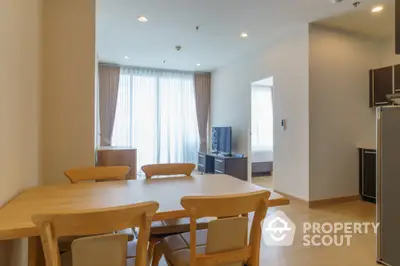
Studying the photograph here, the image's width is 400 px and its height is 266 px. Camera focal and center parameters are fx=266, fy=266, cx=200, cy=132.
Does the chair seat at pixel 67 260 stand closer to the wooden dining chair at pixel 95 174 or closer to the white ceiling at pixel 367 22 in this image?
the wooden dining chair at pixel 95 174

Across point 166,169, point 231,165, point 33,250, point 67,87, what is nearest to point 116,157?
point 67,87

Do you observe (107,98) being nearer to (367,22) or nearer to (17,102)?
(17,102)

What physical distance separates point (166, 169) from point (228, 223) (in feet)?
3.49

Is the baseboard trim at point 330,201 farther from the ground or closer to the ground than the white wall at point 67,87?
closer to the ground

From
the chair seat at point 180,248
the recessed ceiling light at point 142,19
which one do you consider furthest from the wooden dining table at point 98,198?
the recessed ceiling light at point 142,19

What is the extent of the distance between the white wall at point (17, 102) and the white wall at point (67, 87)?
384mm

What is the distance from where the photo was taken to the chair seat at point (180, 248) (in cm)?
142

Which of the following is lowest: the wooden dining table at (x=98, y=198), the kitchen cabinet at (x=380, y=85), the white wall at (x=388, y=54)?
the wooden dining table at (x=98, y=198)

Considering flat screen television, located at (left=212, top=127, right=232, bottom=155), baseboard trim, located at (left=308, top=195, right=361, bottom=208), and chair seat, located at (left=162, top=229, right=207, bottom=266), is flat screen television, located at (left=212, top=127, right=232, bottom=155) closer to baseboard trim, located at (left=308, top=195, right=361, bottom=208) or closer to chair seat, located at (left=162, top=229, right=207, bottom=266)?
baseboard trim, located at (left=308, top=195, right=361, bottom=208)

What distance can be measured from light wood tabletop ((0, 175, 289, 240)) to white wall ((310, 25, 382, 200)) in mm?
2606

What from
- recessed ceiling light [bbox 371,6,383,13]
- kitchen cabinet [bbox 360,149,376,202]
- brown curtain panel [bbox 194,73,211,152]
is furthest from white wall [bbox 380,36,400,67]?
brown curtain panel [bbox 194,73,211,152]

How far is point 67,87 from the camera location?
2.71m

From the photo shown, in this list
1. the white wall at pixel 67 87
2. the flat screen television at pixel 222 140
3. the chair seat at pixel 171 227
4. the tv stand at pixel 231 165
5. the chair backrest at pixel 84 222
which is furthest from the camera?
the flat screen television at pixel 222 140

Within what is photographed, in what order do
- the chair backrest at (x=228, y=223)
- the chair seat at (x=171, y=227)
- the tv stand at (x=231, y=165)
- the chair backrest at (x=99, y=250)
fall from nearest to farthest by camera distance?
the chair backrest at (x=99, y=250)
the chair backrest at (x=228, y=223)
the chair seat at (x=171, y=227)
the tv stand at (x=231, y=165)
